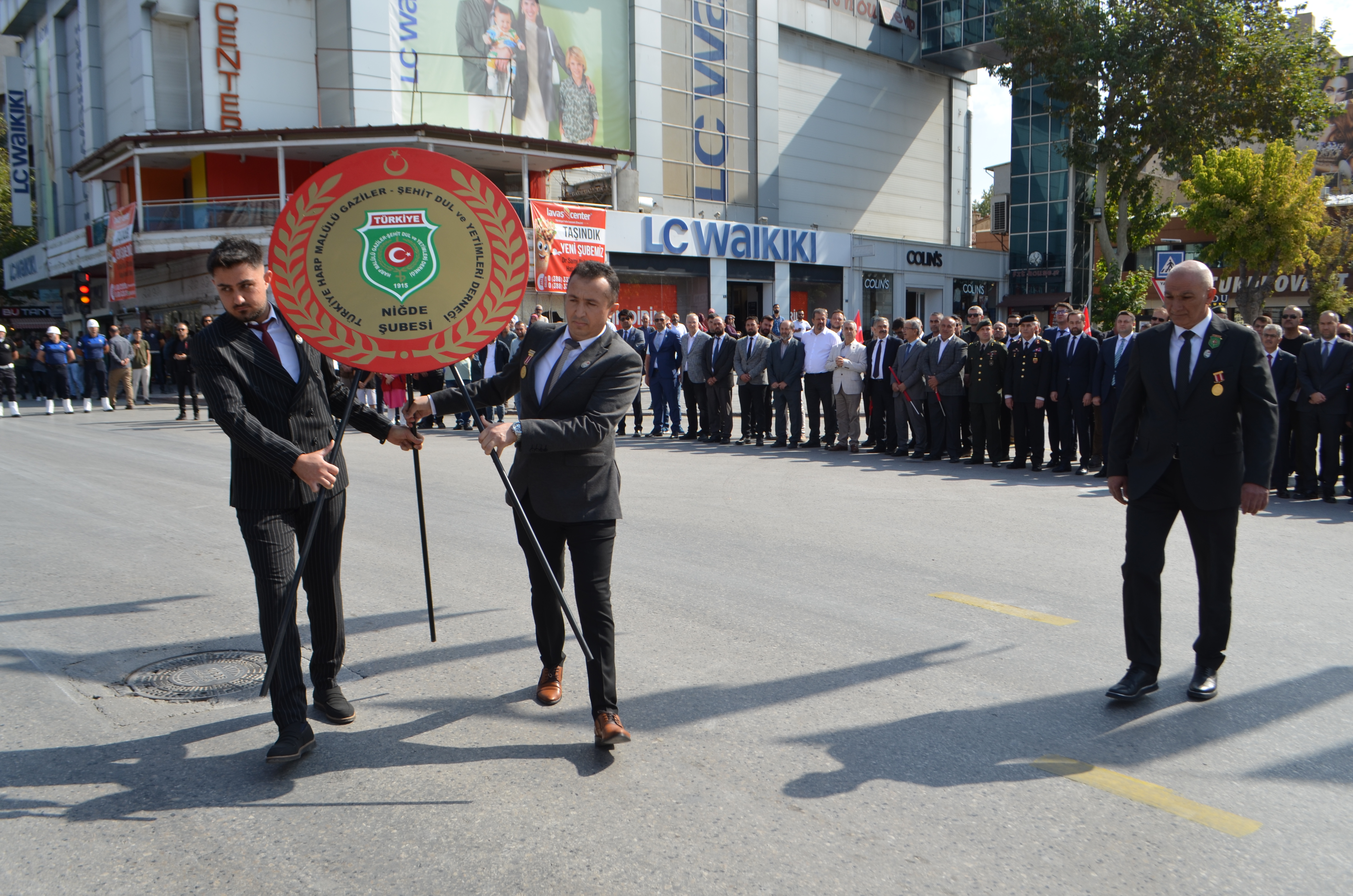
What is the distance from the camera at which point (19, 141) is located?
140 feet

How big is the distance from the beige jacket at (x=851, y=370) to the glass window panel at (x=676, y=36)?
82.7 feet

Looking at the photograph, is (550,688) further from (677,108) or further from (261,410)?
(677,108)

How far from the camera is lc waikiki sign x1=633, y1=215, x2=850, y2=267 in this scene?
1304 inches

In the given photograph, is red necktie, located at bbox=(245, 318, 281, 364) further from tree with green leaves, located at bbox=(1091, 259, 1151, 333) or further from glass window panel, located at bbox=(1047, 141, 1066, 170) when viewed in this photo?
glass window panel, located at bbox=(1047, 141, 1066, 170)

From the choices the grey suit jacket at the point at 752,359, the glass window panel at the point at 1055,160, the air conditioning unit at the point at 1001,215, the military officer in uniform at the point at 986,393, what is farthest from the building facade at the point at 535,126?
the military officer in uniform at the point at 986,393

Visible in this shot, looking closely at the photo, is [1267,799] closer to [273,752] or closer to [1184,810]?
[1184,810]

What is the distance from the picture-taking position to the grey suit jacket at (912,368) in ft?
46.1

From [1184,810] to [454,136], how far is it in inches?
1100

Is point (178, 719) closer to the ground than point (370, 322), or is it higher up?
closer to the ground

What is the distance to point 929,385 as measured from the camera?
13.8 meters

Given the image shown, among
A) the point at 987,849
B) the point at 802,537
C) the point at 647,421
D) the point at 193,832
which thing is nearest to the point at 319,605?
the point at 193,832

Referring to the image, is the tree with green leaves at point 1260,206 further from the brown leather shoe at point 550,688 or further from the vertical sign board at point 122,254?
the vertical sign board at point 122,254

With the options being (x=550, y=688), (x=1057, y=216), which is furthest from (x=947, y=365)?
(x=1057, y=216)

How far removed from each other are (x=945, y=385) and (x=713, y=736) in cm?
1039
